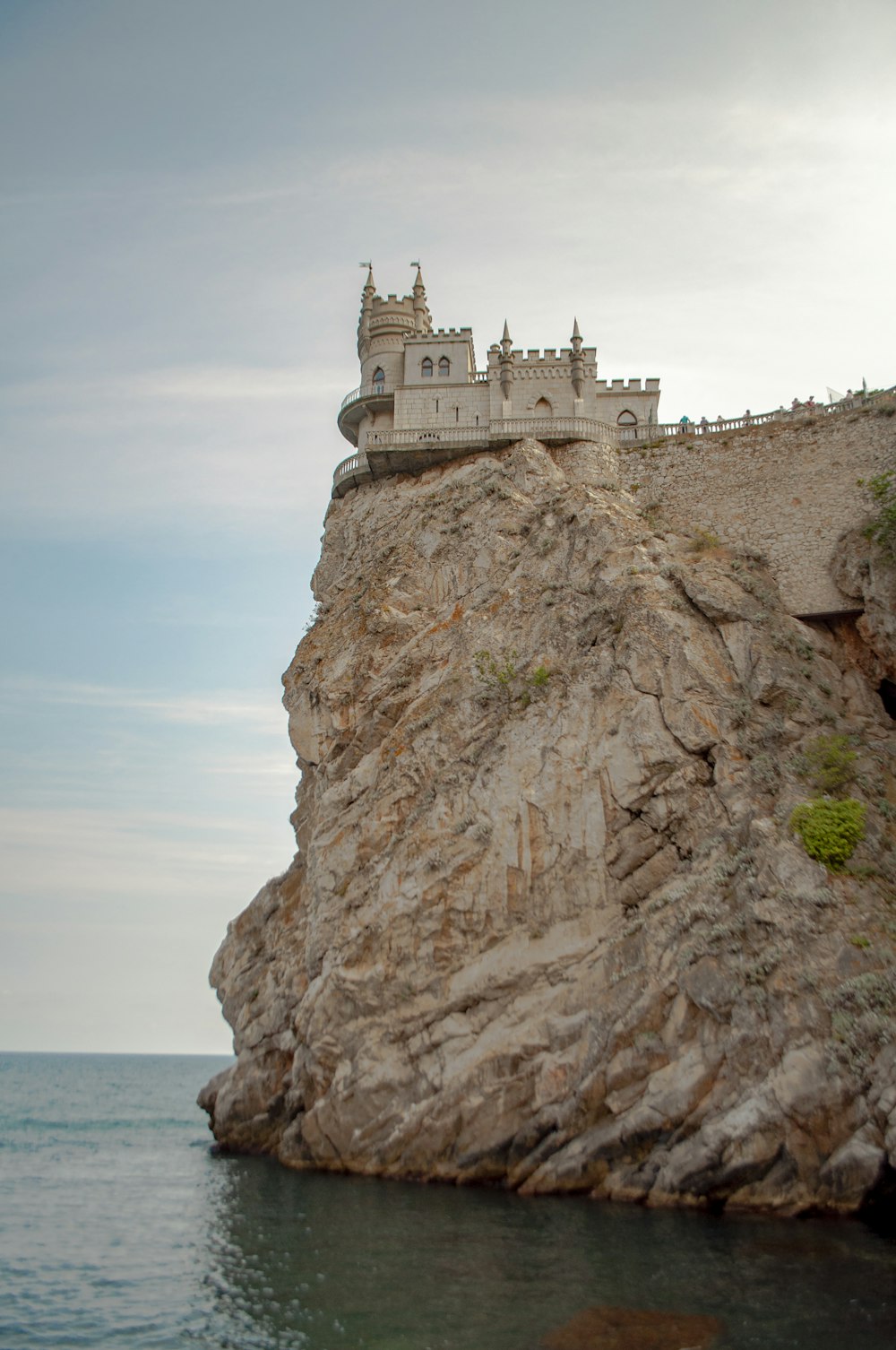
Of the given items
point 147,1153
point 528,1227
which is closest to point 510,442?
point 528,1227

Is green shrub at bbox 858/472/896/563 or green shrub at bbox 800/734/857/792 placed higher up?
green shrub at bbox 858/472/896/563

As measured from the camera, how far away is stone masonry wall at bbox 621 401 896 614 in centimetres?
3022

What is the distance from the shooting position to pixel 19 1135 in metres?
43.2

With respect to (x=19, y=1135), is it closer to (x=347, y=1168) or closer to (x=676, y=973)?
(x=347, y=1168)

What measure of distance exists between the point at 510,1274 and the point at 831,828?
11.7m

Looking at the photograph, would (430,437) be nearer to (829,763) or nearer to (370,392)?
(370,392)

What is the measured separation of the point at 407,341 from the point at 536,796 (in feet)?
63.5

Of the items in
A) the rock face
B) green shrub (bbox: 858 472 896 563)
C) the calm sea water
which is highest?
green shrub (bbox: 858 472 896 563)

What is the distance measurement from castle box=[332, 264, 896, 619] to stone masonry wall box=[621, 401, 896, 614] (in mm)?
37

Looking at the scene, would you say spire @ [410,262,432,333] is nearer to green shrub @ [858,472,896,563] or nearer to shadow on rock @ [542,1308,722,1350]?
green shrub @ [858,472,896,563]

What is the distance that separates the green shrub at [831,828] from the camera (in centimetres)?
2278

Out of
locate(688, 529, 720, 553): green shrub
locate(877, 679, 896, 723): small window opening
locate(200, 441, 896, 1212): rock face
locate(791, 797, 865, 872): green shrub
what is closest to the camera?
locate(200, 441, 896, 1212): rock face

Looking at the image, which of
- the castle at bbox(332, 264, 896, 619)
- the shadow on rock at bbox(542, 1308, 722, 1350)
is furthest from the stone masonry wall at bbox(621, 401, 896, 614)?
the shadow on rock at bbox(542, 1308, 722, 1350)

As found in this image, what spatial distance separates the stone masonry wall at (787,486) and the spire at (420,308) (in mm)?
11163
